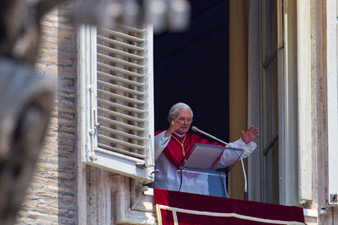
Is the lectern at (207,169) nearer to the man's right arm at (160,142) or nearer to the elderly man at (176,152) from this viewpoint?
the elderly man at (176,152)

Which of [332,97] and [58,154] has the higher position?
[332,97]

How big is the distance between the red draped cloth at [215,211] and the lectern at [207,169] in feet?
1.54

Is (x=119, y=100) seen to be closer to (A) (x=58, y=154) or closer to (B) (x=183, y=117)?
(A) (x=58, y=154)

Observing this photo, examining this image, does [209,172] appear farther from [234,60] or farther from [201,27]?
[201,27]

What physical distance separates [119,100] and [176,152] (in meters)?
1.35

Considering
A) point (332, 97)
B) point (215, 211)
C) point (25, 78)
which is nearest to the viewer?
point (25, 78)

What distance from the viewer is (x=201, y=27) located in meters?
12.9

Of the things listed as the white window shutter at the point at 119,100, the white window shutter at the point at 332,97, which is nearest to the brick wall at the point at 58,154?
the white window shutter at the point at 119,100

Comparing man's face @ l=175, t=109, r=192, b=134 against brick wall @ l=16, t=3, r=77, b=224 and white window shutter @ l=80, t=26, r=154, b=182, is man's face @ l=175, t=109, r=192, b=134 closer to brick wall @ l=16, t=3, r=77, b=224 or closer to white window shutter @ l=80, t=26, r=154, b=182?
white window shutter @ l=80, t=26, r=154, b=182

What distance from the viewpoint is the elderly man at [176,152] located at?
25.8 ft

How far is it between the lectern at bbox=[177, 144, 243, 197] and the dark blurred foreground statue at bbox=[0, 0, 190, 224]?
20.5 ft

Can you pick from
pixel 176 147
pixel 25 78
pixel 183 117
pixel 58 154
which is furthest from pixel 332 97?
pixel 25 78

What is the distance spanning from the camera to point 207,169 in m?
7.85

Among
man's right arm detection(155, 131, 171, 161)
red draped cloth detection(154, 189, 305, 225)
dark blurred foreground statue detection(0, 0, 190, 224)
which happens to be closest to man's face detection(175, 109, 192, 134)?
man's right arm detection(155, 131, 171, 161)
